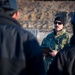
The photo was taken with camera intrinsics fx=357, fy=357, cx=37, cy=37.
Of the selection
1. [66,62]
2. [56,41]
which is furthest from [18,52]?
[56,41]

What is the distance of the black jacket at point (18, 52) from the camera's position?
Answer: 2.69 meters

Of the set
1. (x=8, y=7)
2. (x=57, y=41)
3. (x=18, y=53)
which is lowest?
(x=57, y=41)

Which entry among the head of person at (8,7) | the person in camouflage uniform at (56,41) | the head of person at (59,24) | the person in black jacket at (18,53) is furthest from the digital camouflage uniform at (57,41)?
the person in black jacket at (18,53)

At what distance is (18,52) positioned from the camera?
2691 mm

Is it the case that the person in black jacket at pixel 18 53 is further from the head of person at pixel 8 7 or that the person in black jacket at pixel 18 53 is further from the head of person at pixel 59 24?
the head of person at pixel 59 24

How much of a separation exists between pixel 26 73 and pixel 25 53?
0.17 meters

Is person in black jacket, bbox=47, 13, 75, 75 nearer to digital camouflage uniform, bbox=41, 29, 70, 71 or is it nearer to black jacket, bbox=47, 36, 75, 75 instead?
black jacket, bbox=47, 36, 75, 75

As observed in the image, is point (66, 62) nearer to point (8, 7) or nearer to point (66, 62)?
point (66, 62)

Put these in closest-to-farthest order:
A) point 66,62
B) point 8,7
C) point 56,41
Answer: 1. point 8,7
2. point 66,62
3. point 56,41

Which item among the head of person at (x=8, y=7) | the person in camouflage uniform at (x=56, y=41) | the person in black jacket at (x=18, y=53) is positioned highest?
the head of person at (x=8, y=7)

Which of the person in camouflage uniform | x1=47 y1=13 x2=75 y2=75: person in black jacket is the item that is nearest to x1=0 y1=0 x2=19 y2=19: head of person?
x1=47 y1=13 x2=75 y2=75: person in black jacket

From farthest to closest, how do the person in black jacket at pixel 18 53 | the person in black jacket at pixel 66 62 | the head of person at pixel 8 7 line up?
the person in black jacket at pixel 66 62, the head of person at pixel 8 7, the person in black jacket at pixel 18 53

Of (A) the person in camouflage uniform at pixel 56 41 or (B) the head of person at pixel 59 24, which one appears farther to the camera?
(B) the head of person at pixel 59 24

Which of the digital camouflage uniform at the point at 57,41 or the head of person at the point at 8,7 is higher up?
the head of person at the point at 8,7
